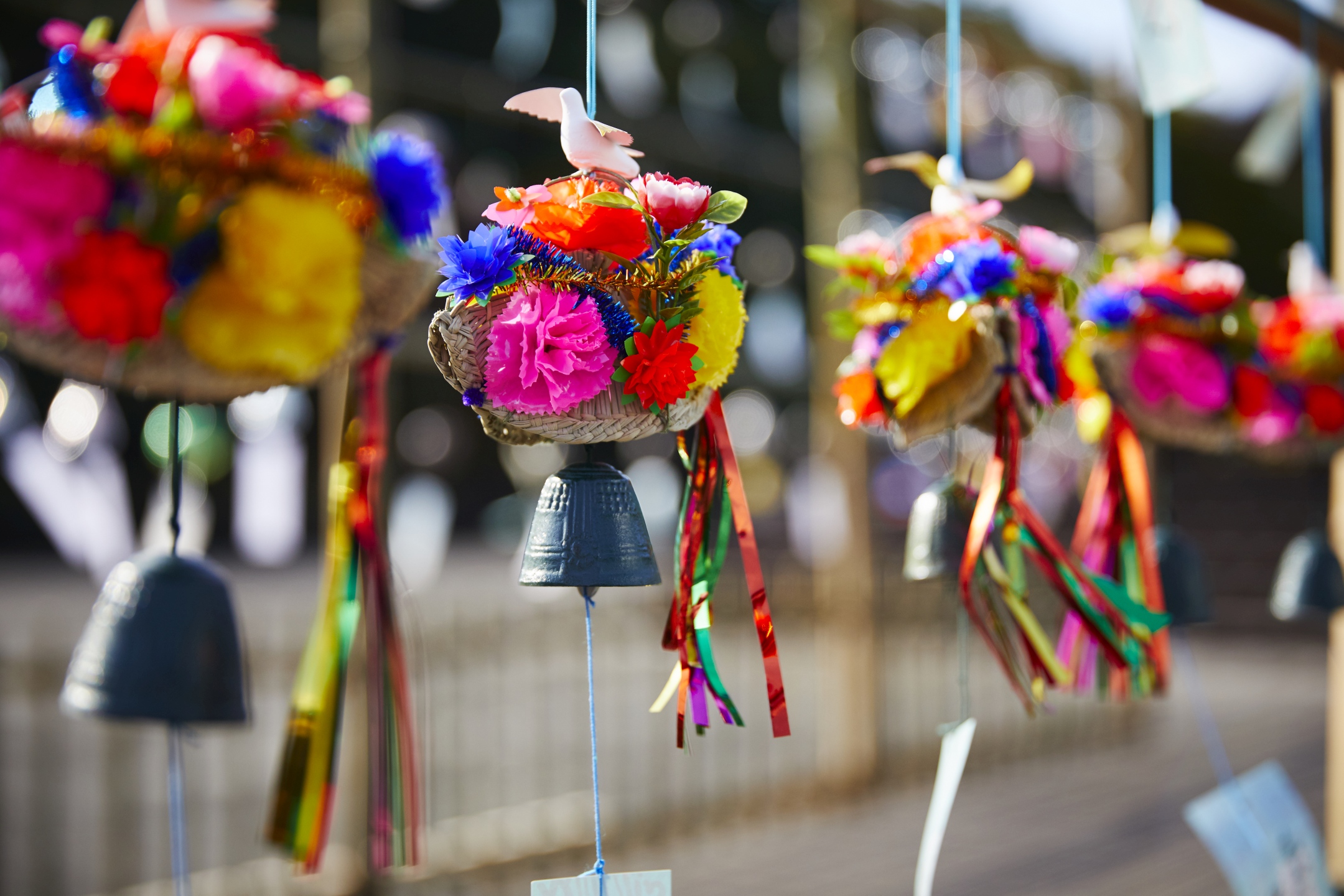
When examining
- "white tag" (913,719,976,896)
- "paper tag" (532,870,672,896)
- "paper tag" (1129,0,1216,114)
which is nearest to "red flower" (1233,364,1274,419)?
"paper tag" (1129,0,1216,114)

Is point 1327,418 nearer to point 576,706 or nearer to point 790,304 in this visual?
point 576,706

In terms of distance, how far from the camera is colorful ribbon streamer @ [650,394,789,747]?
1021 mm

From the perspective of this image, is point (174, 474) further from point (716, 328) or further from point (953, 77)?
point (953, 77)

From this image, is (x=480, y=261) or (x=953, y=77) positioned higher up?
(x=953, y=77)

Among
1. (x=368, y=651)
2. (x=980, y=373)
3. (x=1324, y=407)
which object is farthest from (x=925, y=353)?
(x=1324, y=407)

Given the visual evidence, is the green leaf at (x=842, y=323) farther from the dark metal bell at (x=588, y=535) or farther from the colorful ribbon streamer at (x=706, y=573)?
the dark metal bell at (x=588, y=535)

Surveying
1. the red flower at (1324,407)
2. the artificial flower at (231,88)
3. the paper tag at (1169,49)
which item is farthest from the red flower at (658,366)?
the red flower at (1324,407)

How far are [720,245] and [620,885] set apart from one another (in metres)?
0.57

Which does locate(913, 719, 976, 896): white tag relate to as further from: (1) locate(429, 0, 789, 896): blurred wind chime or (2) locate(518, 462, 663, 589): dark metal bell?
(2) locate(518, 462, 663, 589): dark metal bell

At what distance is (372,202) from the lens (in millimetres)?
843

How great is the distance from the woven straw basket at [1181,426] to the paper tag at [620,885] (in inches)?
36.1

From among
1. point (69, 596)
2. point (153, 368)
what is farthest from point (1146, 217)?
point (69, 596)

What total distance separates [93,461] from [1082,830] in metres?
5.47

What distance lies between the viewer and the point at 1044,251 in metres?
1.20
